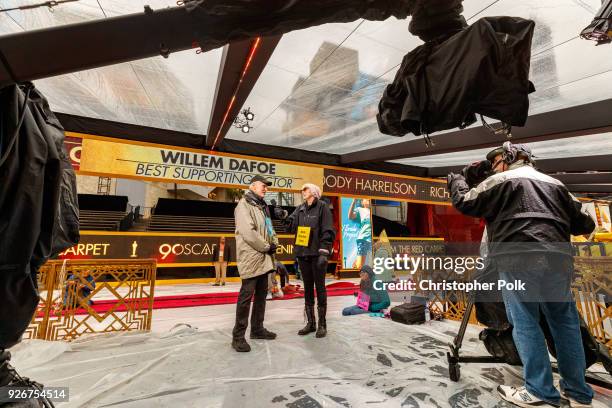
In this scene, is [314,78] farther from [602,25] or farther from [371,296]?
[371,296]

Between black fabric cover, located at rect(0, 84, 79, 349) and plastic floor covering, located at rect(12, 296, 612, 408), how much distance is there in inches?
43.4

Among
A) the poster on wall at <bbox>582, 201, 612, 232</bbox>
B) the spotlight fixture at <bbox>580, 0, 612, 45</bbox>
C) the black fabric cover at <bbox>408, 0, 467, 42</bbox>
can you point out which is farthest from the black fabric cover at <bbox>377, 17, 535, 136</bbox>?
the poster on wall at <bbox>582, 201, 612, 232</bbox>

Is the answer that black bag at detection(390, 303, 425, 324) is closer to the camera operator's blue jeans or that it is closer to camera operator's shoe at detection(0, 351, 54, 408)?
the camera operator's blue jeans

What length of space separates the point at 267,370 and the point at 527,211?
1.96 metres

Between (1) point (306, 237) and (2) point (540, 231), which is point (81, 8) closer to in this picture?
(1) point (306, 237)

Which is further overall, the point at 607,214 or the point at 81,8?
the point at 607,214

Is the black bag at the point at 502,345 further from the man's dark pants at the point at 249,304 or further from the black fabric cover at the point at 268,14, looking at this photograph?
the black fabric cover at the point at 268,14

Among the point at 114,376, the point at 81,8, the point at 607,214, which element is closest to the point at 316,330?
the point at 114,376

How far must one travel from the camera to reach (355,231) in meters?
8.23

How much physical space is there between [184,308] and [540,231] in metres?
4.29

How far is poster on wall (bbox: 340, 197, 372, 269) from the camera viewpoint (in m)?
8.09

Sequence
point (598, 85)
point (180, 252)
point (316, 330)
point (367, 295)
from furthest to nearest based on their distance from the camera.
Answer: point (180, 252), point (367, 295), point (598, 85), point (316, 330)

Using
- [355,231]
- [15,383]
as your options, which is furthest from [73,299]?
[355,231]

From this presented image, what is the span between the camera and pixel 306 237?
9.84 feet
